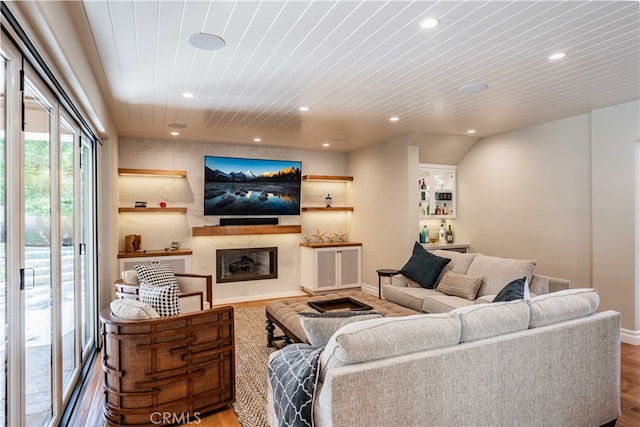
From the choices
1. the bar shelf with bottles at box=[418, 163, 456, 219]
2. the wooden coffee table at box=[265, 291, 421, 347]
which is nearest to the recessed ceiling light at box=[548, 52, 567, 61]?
the wooden coffee table at box=[265, 291, 421, 347]

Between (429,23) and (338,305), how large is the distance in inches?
107

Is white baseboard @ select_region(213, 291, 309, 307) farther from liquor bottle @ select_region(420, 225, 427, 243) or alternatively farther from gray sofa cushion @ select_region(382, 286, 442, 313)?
gray sofa cushion @ select_region(382, 286, 442, 313)

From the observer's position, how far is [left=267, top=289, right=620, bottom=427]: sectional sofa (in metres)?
1.63

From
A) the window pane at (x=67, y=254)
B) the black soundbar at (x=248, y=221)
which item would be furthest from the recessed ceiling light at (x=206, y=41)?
the black soundbar at (x=248, y=221)

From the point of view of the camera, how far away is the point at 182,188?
593cm

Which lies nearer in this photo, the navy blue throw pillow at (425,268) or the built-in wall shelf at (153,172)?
the navy blue throw pillow at (425,268)

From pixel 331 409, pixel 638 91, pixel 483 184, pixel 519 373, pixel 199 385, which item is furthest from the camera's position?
pixel 483 184

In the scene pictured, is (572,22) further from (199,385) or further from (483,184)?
(483,184)

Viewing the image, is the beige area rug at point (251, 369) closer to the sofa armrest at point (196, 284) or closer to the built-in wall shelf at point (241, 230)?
the sofa armrest at point (196, 284)

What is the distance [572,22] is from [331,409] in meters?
2.52

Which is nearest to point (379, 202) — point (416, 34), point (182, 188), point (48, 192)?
point (182, 188)

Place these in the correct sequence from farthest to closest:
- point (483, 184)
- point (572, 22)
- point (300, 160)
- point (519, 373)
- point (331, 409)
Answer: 1. point (300, 160)
2. point (483, 184)
3. point (572, 22)
4. point (519, 373)
5. point (331, 409)

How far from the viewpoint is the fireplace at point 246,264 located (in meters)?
6.16

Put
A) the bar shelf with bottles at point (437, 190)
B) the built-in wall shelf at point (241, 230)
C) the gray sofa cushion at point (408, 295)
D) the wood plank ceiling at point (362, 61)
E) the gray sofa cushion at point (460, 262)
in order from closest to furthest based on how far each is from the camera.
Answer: the wood plank ceiling at point (362, 61) < the gray sofa cushion at point (408, 295) < the gray sofa cushion at point (460, 262) < the built-in wall shelf at point (241, 230) < the bar shelf with bottles at point (437, 190)
